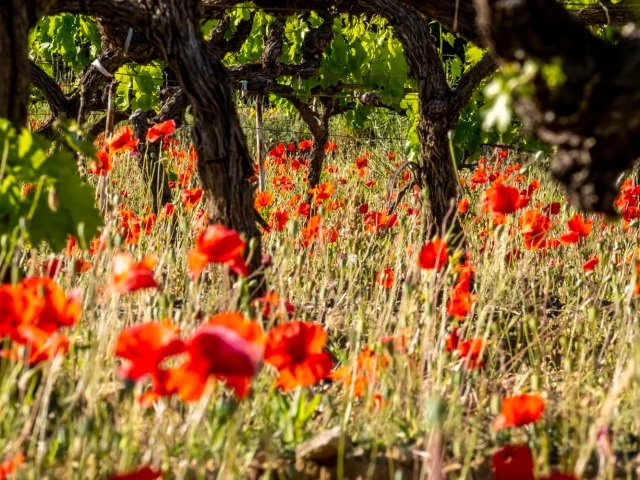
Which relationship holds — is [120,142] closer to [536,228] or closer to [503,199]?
[503,199]

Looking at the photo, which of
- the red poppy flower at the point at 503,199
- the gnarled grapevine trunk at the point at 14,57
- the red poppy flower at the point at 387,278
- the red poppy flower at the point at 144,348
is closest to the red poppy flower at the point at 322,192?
the red poppy flower at the point at 387,278

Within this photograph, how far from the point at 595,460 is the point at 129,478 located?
118cm

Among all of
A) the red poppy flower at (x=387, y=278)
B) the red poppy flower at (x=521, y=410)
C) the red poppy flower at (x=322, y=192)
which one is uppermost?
the red poppy flower at (x=322, y=192)

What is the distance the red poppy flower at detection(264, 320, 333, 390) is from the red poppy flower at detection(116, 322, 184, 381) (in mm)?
254

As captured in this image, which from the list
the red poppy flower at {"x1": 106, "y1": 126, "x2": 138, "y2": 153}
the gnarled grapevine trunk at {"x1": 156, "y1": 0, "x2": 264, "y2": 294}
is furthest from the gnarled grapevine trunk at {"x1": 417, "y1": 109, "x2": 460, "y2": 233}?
the red poppy flower at {"x1": 106, "y1": 126, "x2": 138, "y2": 153}

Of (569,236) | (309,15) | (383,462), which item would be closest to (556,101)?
(383,462)

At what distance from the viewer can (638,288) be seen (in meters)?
2.28

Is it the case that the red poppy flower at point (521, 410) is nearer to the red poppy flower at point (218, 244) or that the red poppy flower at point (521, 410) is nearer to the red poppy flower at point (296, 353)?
the red poppy flower at point (296, 353)

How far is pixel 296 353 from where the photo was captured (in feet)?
5.12

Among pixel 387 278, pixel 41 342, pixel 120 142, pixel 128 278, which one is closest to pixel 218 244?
pixel 128 278

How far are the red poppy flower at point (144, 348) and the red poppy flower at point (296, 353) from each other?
0.25m

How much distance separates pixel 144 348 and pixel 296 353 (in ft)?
1.12

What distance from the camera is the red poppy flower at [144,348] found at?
1285 millimetres

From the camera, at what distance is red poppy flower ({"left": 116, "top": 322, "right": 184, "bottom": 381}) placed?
1.29m
